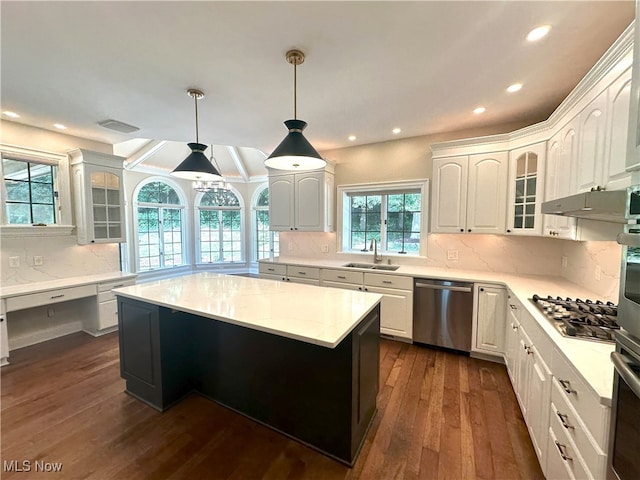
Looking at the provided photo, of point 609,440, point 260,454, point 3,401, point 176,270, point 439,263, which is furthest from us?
point 176,270

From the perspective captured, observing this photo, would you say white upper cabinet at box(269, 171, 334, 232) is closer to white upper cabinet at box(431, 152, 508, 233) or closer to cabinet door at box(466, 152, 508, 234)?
white upper cabinet at box(431, 152, 508, 233)

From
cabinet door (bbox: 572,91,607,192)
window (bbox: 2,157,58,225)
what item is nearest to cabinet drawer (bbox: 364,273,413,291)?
cabinet door (bbox: 572,91,607,192)

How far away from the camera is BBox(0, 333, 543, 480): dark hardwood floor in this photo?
1.66 meters

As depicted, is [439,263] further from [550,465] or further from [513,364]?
[550,465]

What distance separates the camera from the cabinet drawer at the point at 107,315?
355 centimetres

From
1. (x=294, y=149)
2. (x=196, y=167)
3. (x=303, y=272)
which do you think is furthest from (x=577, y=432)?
(x=303, y=272)

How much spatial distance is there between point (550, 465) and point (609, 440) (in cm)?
77

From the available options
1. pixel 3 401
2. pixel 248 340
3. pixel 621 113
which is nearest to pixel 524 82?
pixel 621 113

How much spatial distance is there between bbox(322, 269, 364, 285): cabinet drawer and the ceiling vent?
3.09 m

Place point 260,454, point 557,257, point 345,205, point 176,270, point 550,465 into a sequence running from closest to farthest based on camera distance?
point 550,465 < point 260,454 < point 557,257 < point 345,205 < point 176,270

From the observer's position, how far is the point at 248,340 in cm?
207

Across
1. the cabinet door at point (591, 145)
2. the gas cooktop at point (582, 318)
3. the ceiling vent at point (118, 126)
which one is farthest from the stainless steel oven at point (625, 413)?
the ceiling vent at point (118, 126)

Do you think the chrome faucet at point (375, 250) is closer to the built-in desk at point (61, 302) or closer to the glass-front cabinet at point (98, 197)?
the built-in desk at point (61, 302)

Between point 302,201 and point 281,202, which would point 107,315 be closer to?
point 281,202
